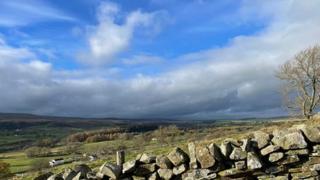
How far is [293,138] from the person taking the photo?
1227 cm

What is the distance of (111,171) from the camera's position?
12.6 meters

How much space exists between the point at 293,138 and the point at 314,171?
1013 millimetres

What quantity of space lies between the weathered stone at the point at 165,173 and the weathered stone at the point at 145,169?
0.69 feet

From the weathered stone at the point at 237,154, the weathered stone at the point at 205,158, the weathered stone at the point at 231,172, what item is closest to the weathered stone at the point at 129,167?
the weathered stone at the point at 205,158

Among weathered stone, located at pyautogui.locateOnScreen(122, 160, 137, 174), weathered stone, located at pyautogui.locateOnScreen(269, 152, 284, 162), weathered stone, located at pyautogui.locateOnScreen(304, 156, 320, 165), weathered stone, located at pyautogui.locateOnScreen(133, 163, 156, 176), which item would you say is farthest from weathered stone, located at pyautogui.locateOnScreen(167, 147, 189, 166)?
weathered stone, located at pyautogui.locateOnScreen(304, 156, 320, 165)

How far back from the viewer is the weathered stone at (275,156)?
12.2m

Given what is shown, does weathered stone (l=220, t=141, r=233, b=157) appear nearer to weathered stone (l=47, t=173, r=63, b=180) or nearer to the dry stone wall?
the dry stone wall

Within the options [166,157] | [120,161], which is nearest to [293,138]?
[166,157]

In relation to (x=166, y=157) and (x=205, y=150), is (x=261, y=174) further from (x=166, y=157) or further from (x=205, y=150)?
(x=166, y=157)

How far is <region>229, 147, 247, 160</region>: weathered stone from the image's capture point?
12.2 meters

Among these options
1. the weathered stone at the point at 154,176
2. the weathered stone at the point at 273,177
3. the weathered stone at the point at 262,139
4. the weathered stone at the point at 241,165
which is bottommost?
the weathered stone at the point at 273,177

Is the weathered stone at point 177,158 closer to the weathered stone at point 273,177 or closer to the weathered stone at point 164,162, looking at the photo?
the weathered stone at point 164,162

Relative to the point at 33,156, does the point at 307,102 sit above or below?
above

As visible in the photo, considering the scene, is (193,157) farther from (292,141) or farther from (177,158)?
(292,141)
